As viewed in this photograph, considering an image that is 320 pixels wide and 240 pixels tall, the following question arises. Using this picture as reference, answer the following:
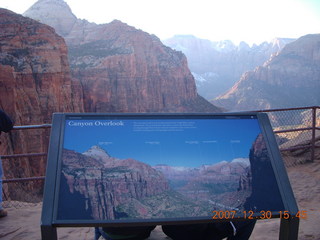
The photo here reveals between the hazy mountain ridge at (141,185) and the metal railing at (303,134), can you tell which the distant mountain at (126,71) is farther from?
the hazy mountain ridge at (141,185)

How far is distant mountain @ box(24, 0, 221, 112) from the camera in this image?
49531 millimetres

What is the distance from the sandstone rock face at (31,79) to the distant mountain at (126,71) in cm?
1674

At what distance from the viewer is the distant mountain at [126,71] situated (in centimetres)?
4953

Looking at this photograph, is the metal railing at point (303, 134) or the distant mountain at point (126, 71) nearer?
the metal railing at point (303, 134)

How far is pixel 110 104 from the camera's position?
49.2 m

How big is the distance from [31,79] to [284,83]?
295 feet

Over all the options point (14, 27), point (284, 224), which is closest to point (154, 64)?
point (14, 27)

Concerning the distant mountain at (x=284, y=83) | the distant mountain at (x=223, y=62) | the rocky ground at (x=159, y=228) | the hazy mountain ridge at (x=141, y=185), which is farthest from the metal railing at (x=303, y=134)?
the distant mountain at (x=223, y=62)

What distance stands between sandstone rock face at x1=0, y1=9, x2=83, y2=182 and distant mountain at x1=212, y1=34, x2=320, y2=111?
59.5 metres

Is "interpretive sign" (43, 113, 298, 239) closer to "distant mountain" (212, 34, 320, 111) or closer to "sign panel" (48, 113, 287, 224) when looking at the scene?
"sign panel" (48, 113, 287, 224)

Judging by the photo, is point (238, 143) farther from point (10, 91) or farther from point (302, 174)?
point (10, 91)

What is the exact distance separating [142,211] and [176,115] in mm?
842
